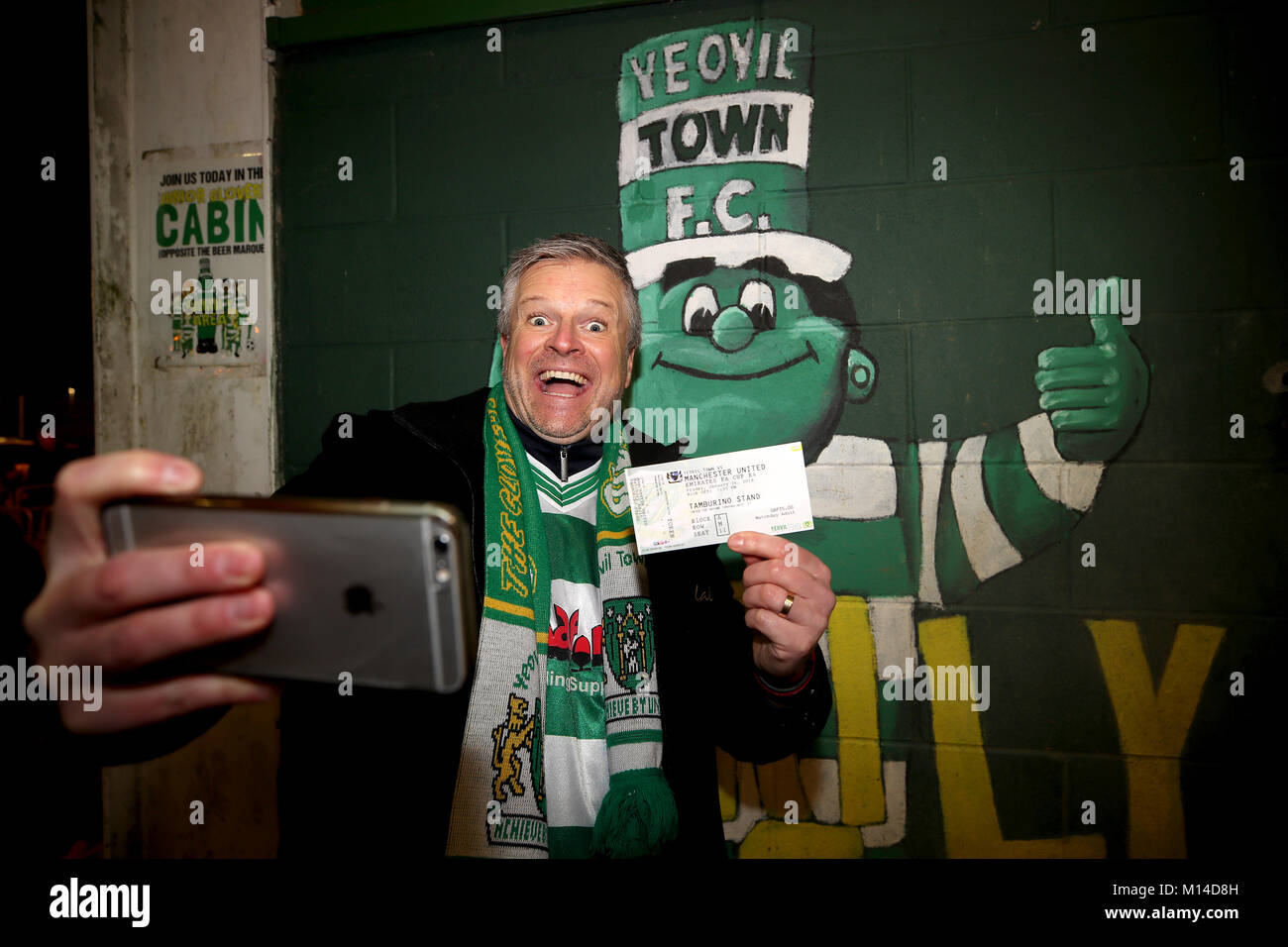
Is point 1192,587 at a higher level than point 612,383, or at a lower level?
lower

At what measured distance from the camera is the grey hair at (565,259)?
5.79 ft

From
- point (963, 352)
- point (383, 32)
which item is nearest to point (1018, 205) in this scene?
point (963, 352)

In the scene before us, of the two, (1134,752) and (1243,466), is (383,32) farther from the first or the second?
(1134,752)

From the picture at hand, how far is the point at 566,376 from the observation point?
1.66 metres

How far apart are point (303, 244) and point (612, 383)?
56.1 inches

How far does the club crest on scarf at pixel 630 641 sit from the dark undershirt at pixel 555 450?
405mm

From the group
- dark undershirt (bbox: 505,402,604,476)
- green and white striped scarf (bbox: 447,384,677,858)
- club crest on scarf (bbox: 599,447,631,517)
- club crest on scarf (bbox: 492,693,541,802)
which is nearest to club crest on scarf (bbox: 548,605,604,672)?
green and white striped scarf (bbox: 447,384,677,858)

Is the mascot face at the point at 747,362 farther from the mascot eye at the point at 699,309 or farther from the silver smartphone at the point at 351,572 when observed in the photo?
the silver smartphone at the point at 351,572

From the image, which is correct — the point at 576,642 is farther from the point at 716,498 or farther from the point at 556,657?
the point at 716,498

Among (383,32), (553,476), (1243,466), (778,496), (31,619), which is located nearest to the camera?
(31,619)

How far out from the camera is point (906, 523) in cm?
203

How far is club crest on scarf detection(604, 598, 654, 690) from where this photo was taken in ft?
4.96

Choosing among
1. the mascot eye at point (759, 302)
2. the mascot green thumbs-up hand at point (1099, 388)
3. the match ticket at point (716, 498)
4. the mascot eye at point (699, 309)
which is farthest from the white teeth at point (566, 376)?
the mascot green thumbs-up hand at point (1099, 388)

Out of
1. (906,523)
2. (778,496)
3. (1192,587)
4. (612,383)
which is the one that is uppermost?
(612,383)
